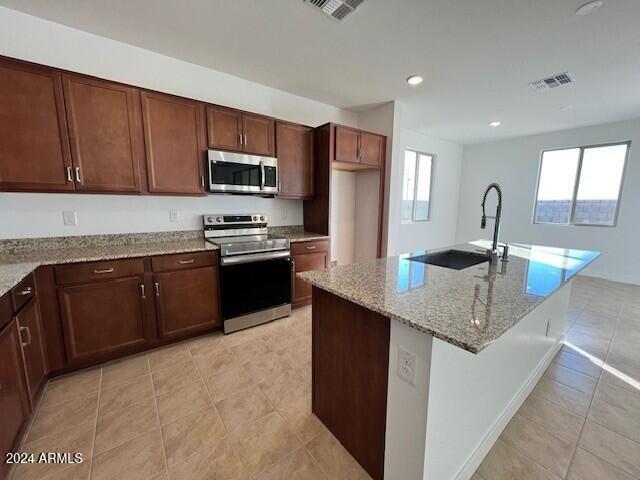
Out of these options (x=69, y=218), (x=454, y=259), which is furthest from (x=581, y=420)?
(x=69, y=218)

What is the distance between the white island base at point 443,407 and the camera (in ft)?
3.24

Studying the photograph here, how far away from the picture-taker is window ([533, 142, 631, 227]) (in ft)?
15.0

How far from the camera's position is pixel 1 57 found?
5.77 ft

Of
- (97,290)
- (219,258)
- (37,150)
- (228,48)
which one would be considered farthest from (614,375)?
(37,150)

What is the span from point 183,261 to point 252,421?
1.42 meters

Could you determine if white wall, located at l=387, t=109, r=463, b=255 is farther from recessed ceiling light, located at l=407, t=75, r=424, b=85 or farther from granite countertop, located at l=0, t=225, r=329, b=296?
granite countertop, located at l=0, t=225, r=329, b=296

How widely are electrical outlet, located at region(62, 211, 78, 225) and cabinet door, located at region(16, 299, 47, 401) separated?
2.68ft

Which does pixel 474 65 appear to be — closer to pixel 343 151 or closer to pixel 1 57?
pixel 343 151

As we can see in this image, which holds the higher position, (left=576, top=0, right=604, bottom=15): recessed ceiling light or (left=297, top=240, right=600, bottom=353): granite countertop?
(left=576, top=0, right=604, bottom=15): recessed ceiling light

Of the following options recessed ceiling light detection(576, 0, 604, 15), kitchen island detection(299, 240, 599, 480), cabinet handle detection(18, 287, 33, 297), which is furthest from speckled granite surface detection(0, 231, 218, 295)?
recessed ceiling light detection(576, 0, 604, 15)

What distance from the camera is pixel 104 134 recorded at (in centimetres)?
213

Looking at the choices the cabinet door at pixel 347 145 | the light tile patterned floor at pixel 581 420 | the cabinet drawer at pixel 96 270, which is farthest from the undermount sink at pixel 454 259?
the cabinet drawer at pixel 96 270

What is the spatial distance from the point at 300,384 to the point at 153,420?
93 cm

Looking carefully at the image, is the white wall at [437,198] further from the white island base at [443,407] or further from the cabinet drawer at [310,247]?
the white island base at [443,407]
